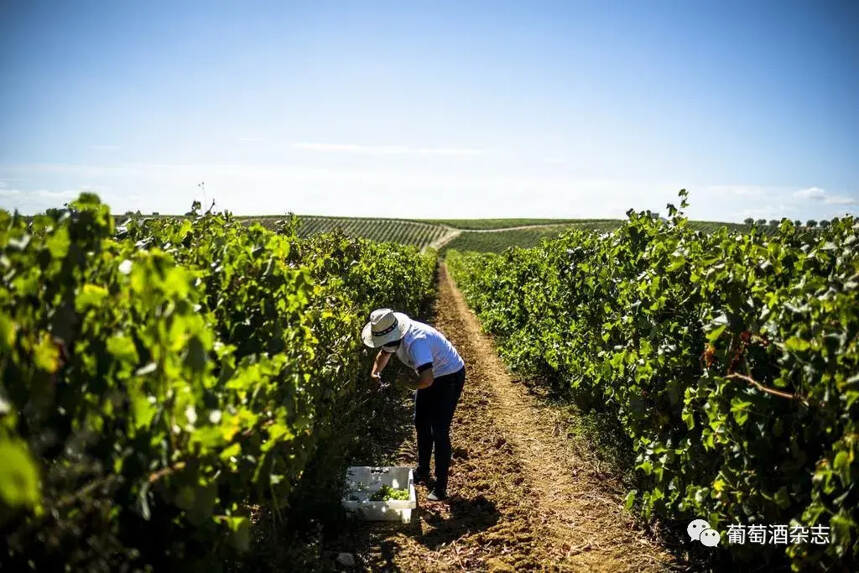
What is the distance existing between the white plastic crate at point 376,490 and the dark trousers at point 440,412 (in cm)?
32

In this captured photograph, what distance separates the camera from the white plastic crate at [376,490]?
4473 mm

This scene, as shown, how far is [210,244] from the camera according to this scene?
12.2 feet

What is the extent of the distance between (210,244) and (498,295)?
10044 mm

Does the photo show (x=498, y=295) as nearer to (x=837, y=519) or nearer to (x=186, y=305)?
(x=837, y=519)

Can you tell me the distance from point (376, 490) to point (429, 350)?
1.40 meters

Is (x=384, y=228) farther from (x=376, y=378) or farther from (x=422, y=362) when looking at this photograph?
(x=422, y=362)

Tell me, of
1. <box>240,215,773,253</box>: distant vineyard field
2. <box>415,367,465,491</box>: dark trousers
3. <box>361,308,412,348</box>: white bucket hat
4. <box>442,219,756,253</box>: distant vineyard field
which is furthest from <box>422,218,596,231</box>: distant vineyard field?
<box>361,308,412,348</box>: white bucket hat

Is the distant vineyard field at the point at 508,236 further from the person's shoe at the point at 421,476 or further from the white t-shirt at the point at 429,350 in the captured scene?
the white t-shirt at the point at 429,350

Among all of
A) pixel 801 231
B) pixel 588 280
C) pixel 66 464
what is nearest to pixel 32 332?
pixel 66 464

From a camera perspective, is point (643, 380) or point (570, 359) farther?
point (570, 359)

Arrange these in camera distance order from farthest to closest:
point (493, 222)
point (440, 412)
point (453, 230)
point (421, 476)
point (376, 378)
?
point (493, 222), point (453, 230), point (376, 378), point (421, 476), point (440, 412)

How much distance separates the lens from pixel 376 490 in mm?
4852

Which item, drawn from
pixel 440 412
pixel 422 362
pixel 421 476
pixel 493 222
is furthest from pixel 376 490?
pixel 493 222

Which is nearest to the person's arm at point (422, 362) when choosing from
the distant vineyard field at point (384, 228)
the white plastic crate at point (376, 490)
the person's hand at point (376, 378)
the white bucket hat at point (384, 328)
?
the white bucket hat at point (384, 328)
